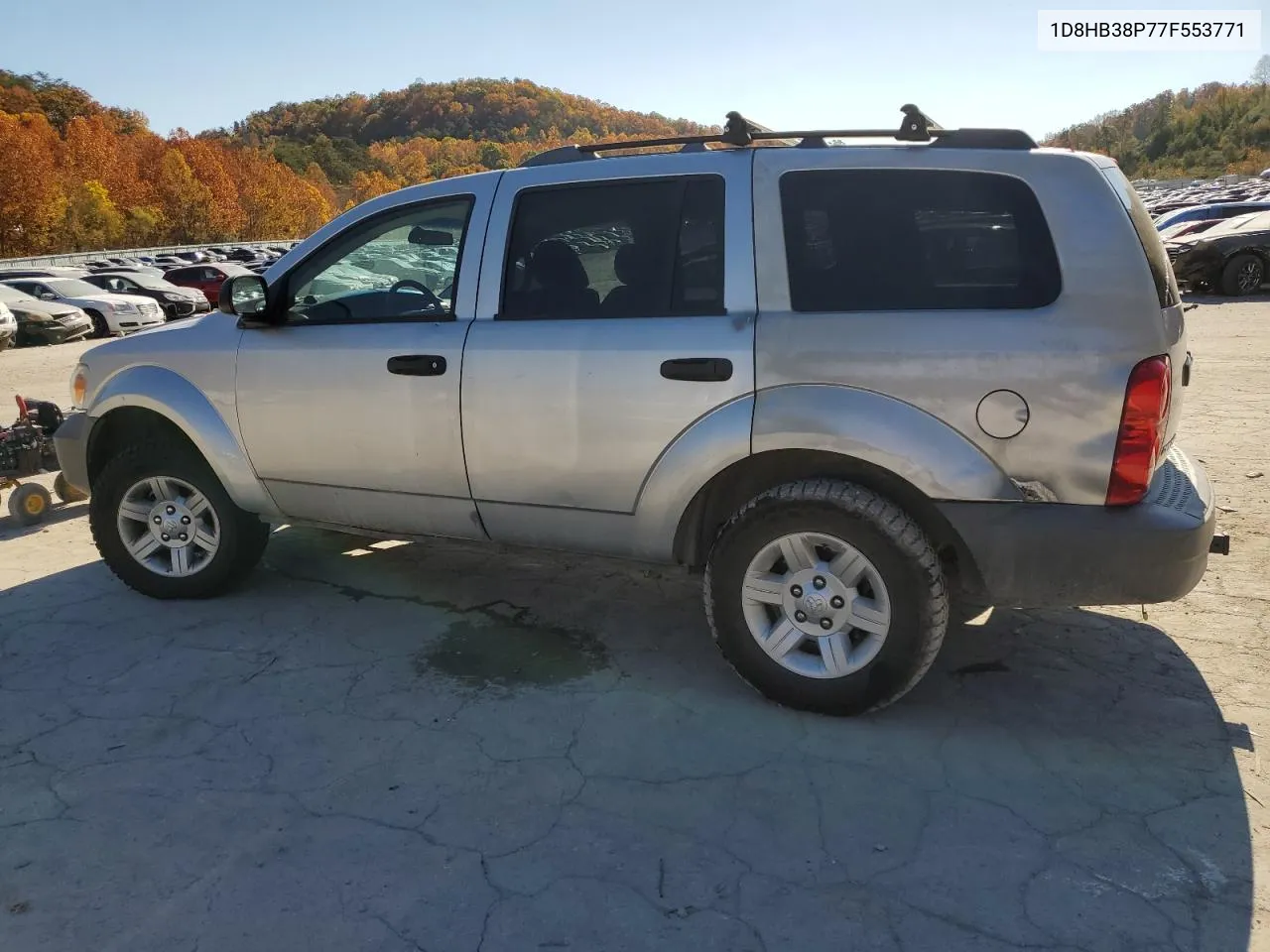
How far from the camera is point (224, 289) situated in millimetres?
4039

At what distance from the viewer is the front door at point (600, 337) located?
11.0 ft

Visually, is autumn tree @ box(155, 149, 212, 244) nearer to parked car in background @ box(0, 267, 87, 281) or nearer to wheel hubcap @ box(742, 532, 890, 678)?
parked car in background @ box(0, 267, 87, 281)

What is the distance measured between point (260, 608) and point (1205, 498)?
3950 millimetres

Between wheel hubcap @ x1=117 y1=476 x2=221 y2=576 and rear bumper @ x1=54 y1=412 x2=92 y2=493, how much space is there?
Answer: 0.37 meters

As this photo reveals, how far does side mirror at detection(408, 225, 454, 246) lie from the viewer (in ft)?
12.8

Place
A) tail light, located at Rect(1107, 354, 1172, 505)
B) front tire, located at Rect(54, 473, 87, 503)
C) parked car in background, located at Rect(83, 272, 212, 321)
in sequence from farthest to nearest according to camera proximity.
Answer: parked car in background, located at Rect(83, 272, 212, 321) < front tire, located at Rect(54, 473, 87, 503) < tail light, located at Rect(1107, 354, 1172, 505)

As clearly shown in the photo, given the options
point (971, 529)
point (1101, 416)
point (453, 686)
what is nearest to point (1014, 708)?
point (971, 529)

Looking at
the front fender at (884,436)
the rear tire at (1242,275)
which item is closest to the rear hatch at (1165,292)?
the front fender at (884,436)

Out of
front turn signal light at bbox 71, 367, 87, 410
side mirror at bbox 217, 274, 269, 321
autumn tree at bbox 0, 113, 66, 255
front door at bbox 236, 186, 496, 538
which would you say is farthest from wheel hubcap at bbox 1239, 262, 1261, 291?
autumn tree at bbox 0, 113, 66, 255

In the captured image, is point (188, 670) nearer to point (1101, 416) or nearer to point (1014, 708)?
point (1014, 708)

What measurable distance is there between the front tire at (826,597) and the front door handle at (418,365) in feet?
4.37

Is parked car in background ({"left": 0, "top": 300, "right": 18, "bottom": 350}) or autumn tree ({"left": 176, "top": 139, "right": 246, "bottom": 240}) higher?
autumn tree ({"left": 176, "top": 139, "right": 246, "bottom": 240})

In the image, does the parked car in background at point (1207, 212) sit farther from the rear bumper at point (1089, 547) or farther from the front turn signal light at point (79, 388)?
the front turn signal light at point (79, 388)

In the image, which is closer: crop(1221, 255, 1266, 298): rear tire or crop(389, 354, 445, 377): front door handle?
crop(389, 354, 445, 377): front door handle
